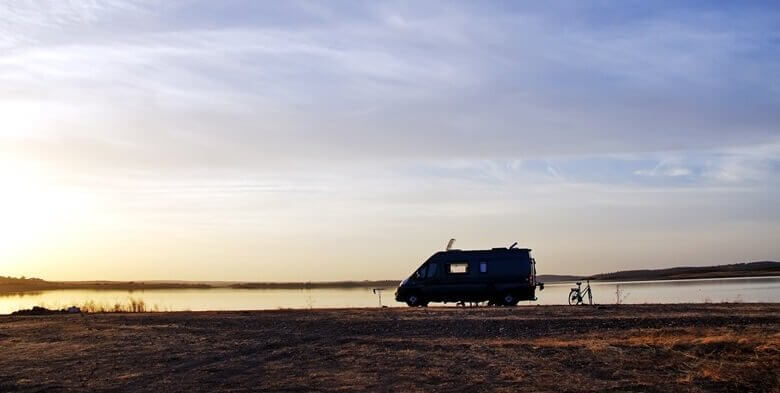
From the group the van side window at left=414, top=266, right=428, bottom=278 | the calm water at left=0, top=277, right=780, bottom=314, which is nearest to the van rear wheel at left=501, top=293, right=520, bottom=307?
the van side window at left=414, top=266, right=428, bottom=278

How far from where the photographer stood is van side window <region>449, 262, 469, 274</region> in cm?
3426

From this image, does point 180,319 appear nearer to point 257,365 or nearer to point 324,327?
point 324,327

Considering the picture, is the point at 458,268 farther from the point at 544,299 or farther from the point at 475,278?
the point at 544,299

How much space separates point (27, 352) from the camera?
57.6 feet

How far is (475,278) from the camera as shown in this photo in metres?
34.0

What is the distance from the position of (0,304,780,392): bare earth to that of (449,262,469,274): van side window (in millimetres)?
10083

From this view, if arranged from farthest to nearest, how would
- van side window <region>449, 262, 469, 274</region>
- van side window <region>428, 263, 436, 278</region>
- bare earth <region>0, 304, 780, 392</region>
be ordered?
van side window <region>428, 263, 436, 278</region> → van side window <region>449, 262, 469, 274</region> → bare earth <region>0, 304, 780, 392</region>

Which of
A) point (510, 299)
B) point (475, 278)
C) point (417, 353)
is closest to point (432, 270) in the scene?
point (475, 278)

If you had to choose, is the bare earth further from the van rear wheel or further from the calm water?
the calm water

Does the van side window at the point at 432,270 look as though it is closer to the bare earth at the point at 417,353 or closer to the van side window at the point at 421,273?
the van side window at the point at 421,273

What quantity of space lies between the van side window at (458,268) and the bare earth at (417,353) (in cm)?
1008

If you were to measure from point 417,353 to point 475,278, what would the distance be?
18600mm

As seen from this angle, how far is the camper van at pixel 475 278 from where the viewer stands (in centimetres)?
3356

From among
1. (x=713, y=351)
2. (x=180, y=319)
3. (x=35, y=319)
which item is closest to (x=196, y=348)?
(x=180, y=319)
